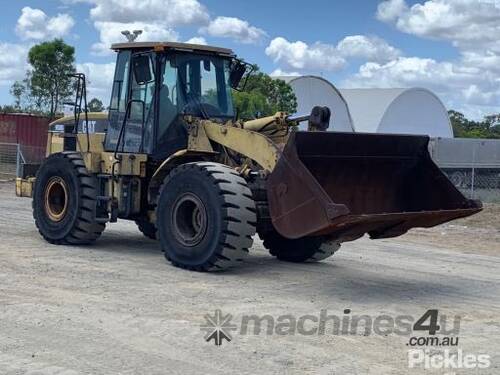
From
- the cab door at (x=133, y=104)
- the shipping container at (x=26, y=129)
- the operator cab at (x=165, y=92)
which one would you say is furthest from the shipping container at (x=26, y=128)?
the operator cab at (x=165, y=92)

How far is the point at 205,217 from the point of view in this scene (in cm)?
955

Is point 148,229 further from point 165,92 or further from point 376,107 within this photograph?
point 376,107

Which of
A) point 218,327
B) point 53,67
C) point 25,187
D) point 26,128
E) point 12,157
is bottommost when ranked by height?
point 218,327

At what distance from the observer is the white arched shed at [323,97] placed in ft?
182

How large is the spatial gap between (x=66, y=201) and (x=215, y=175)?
330 cm

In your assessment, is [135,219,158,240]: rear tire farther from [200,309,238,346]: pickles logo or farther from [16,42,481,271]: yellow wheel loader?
[200,309,238,346]: pickles logo

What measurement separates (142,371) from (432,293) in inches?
178

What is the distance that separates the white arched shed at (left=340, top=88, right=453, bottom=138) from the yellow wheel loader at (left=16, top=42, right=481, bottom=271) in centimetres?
4682

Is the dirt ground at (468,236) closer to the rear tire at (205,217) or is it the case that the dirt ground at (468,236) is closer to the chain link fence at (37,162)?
the rear tire at (205,217)

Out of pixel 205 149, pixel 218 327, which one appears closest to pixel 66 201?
pixel 205 149

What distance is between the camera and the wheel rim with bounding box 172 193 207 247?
980 centimetres

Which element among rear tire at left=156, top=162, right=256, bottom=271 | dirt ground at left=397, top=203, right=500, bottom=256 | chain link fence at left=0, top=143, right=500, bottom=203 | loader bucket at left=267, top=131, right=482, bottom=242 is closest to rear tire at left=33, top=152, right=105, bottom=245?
rear tire at left=156, top=162, right=256, bottom=271

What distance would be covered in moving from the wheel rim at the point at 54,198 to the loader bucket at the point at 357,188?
4.46m

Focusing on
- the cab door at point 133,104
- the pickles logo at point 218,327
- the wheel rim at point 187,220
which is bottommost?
the pickles logo at point 218,327
